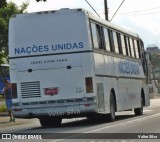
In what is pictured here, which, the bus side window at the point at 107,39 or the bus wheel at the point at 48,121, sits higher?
the bus side window at the point at 107,39

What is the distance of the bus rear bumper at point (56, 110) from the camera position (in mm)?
21672

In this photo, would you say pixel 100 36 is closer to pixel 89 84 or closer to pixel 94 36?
pixel 94 36

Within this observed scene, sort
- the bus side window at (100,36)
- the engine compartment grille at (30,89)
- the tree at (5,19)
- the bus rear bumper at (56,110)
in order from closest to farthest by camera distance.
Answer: the bus rear bumper at (56,110), the engine compartment grille at (30,89), the bus side window at (100,36), the tree at (5,19)

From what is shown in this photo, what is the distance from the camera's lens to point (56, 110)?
21750mm

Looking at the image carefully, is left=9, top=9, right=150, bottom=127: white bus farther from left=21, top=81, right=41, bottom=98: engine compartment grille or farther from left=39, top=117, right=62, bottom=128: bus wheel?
left=39, top=117, right=62, bottom=128: bus wheel

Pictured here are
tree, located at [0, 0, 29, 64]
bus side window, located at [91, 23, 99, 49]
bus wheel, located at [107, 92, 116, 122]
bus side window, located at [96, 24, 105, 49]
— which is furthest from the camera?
tree, located at [0, 0, 29, 64]

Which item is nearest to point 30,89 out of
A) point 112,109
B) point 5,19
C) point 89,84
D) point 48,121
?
point 89,84

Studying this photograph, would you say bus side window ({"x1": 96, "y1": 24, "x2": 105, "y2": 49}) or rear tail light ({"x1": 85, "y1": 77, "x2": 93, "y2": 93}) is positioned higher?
bus side window ({"x1": 96, "y1": 24, "x2": 105, "y2": 49})

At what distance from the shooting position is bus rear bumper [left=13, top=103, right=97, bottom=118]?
2167 centimetres

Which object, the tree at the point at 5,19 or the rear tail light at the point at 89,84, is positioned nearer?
the rear tail light at the point at 89,84

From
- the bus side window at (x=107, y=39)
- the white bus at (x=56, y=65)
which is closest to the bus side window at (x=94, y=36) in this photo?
the white bus at (x=56, y=65)

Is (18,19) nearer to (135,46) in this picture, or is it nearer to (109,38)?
(109,38)

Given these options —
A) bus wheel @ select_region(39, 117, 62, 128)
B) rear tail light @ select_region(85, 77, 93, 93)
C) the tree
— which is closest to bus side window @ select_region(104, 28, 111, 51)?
rear tail light @ select_region(85, 77, 93, 93)

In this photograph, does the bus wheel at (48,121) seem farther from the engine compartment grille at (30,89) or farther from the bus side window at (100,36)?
the bus side window at (100,36)
